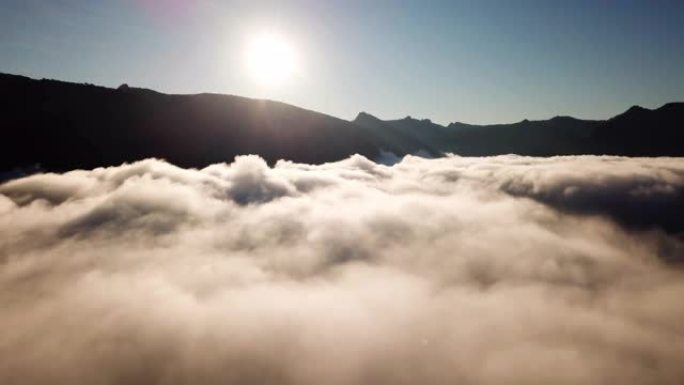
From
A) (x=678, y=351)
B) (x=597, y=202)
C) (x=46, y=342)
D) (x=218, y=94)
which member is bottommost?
(x=46, y=342)

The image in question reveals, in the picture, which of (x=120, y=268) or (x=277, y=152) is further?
(x=277, y=152)

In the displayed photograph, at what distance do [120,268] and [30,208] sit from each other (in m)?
32.7

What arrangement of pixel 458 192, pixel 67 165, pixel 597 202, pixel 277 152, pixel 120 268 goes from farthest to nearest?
pixel 277 152
pixel 67 165
pixel 458 192
pixel 597 202
pixel 120 268

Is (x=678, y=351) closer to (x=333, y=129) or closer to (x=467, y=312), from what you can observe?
(x=467, y=312)

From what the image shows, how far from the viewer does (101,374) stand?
22547mm

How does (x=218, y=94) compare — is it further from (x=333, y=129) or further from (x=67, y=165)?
(x=67, y=165)

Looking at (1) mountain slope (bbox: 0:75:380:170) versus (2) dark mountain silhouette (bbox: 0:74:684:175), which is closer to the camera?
(2) dark mountain silhouette (bbox: 0:74:684:175)

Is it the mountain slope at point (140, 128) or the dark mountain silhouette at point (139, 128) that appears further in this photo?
the mountain slope at point (140, 128)

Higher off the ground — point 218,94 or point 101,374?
point 218,94

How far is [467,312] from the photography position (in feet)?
104

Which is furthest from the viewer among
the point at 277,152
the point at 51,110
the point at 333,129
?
the point at 333,129

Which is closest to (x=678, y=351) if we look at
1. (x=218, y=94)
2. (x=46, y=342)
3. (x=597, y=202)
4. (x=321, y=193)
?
(x=597, y=202)

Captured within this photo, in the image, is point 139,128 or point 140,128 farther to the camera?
point 140,128

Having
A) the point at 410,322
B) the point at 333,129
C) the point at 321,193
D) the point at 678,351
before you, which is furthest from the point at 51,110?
the point at 678,351
